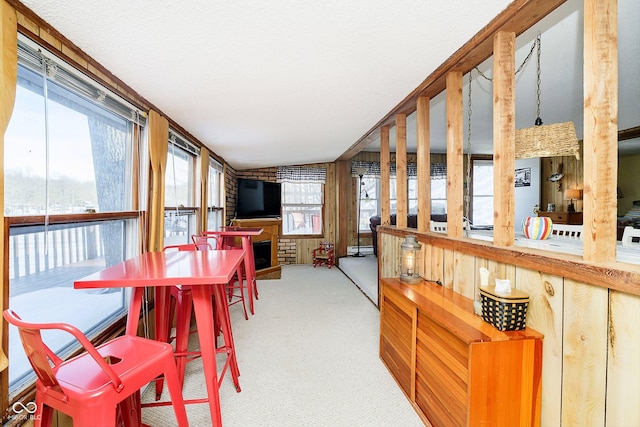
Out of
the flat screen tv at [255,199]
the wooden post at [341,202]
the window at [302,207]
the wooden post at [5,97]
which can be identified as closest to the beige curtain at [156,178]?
the wooden post at [5,97]

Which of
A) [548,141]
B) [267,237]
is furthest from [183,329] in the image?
[267,237]

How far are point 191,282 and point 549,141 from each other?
207 centimetres

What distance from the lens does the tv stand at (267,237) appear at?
16.2ft

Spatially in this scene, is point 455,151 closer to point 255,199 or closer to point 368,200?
point 255,199

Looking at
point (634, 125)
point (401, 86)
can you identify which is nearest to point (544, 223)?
point (401, 86)

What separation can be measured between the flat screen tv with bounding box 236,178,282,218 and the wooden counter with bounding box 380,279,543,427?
14.2 feet

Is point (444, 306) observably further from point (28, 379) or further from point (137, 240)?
point (137, 240)

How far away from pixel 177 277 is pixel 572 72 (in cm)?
347

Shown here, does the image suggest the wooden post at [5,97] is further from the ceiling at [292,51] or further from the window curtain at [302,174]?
the window curtain at [302,174]

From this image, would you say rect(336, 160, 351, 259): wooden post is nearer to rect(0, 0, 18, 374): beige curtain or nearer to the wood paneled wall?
the wood paneled wall

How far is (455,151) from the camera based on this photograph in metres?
2.08

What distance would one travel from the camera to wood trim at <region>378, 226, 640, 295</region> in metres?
0.96

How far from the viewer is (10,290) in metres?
1.25

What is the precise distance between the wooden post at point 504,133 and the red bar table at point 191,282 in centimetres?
149
